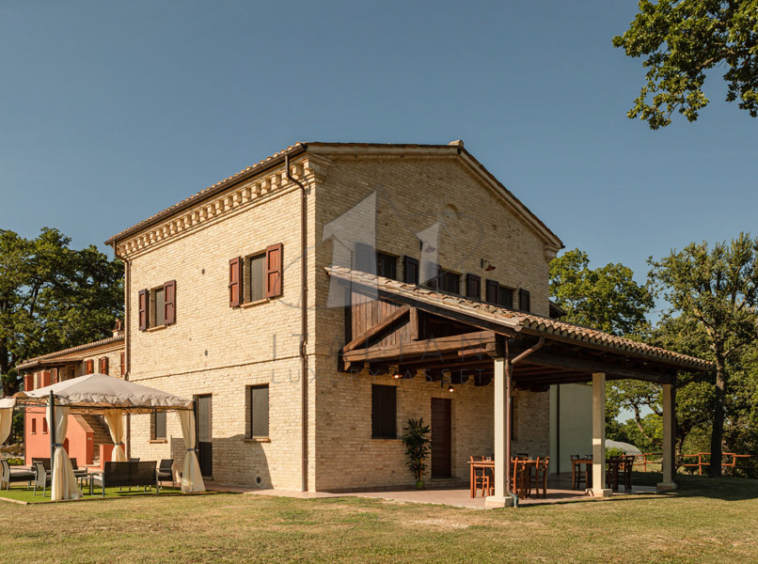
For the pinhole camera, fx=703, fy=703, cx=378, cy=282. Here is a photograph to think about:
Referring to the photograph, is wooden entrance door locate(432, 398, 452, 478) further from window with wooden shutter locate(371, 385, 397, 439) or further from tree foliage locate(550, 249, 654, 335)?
tree foliage locate(550, 249, 654, 335)

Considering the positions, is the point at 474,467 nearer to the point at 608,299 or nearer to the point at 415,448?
the point at 415,448

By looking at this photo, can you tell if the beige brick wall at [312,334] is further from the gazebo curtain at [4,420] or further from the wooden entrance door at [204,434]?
the gazebo curtain at [4,420]

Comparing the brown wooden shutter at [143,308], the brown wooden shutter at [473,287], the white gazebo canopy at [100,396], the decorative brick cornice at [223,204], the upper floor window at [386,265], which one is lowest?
the white gazebo canopy at [100,396]

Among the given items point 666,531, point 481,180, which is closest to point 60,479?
point 666,531

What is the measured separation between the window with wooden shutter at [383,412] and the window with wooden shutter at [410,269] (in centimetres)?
255

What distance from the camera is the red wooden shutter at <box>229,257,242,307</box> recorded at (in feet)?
53.3

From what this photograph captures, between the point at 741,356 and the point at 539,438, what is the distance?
15.0 meters

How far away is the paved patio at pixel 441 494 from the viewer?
12.4 meters

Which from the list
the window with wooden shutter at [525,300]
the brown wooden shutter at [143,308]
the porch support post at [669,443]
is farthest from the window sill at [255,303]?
the porch support post at [669,443]

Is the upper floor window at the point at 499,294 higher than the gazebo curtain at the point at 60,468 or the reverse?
higher

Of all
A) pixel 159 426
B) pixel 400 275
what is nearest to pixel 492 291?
pixel 400 275

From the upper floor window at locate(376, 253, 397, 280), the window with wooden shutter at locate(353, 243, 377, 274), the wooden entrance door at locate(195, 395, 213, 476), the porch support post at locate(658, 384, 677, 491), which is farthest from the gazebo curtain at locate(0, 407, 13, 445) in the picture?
the porch support post at locate(658, 384, 677, 491)

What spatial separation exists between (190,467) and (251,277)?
4379 millimetres

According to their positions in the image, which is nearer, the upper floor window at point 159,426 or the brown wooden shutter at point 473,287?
the brown wooden shutter at point 473,287
